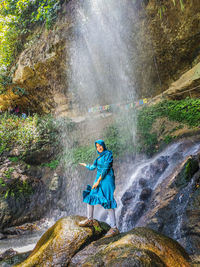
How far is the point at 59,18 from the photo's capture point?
1346cm

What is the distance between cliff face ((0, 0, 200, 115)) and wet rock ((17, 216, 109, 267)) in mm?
11029

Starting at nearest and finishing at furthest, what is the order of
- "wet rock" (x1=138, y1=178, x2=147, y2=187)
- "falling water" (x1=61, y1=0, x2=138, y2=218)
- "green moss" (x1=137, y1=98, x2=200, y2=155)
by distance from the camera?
1. "wet rock" (x1=138, y1=178, x2=147, y2=187)
2. "green moss" (x1=137, y1=98, x2=200, y2=155)
3. "falling water" (x1=61, y1=0, x2=138, y2=218)

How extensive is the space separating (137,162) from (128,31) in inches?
328

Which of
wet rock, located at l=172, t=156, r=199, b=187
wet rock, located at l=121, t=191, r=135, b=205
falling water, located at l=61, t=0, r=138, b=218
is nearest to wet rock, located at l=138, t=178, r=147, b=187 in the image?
wet rock, located at l=121, t=191, r=135, b=205

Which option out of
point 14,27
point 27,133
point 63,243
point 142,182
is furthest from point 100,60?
point 63,243

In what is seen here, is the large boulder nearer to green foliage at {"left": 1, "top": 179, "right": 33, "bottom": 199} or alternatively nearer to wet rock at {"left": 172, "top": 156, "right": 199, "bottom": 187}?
wet rock at {"left": 172, "top": 156, "right": 199, "bottom": 187}

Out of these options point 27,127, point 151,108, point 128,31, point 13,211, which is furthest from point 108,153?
Answer: point 128,31

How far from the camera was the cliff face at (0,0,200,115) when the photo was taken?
36.9 feet

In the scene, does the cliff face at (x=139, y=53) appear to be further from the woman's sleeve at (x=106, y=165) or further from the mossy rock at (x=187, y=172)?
the woman's sleeve at (x=106, y=165)

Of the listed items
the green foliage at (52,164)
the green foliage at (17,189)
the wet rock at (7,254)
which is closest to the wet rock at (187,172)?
the wet rock at (7,254)

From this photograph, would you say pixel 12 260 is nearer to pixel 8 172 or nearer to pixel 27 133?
pixel 8 172

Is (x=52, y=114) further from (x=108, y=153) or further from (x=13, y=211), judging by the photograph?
(x=108, y=153)

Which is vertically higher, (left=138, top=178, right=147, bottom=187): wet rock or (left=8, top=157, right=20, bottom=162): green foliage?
(left=8, top=157, right=20, bottom=162): green foliage

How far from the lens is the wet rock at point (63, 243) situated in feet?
10.9
